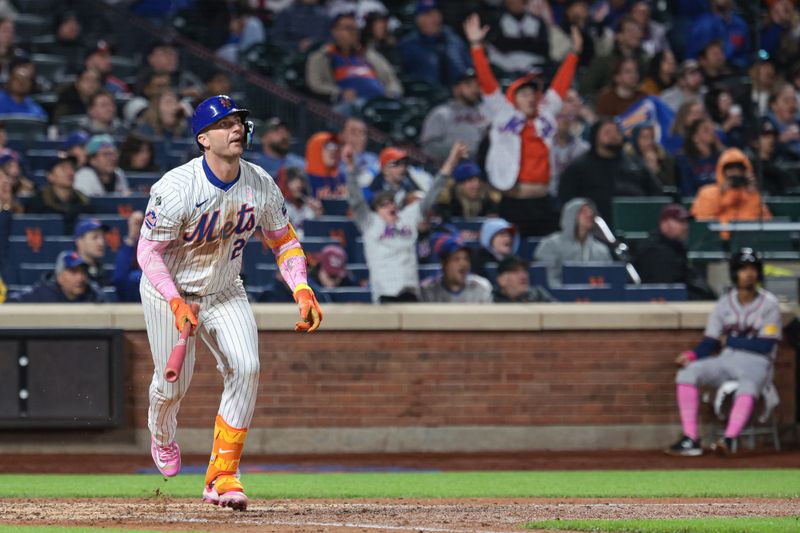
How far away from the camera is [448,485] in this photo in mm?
9461

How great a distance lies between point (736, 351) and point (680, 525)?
482 cm

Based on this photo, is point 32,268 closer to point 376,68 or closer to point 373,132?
point 373,132

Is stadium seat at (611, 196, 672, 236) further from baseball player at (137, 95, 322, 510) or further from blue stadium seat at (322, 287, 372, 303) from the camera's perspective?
baseball player at (137, 95, 322, 510)

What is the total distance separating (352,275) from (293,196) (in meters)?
1.02

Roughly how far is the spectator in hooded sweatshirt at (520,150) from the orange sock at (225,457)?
22.5 ft

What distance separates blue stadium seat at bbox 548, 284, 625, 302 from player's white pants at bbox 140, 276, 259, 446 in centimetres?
557

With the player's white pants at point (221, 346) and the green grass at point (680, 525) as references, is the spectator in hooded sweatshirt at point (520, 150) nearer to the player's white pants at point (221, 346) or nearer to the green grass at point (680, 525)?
the player's white pants at point (221, 346)

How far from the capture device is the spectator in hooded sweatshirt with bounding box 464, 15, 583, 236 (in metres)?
13.8

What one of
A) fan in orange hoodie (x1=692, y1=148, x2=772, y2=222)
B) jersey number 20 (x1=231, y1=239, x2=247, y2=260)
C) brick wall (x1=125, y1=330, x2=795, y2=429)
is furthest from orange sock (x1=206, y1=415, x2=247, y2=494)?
fan in orange hoodie (x1=692, y1=148, x2=772, y2=222)

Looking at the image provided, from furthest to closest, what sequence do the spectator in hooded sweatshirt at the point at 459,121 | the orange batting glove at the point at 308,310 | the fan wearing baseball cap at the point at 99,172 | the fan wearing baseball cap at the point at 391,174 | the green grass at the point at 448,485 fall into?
1. the spectator in hooded sweatshirt at the point at 459,121
2. the fan wearing baseball cap at the point at 391,174
3. the fan wearing baseball cap at the point at 99,172
4. the green grass at the point at 448,485
5. the orange batting glove at the point at 308,310

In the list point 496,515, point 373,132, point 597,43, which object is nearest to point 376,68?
point 373,132

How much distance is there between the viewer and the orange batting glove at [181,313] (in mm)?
6789

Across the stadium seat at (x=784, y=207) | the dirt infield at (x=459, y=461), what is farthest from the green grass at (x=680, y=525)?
the stadium seat at (x=784, y=207)

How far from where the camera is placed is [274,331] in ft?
37.6
